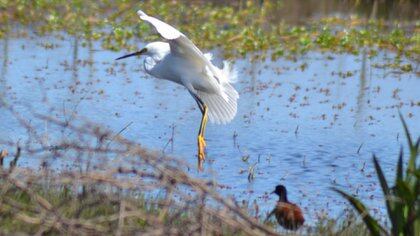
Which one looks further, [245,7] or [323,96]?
[245,7]

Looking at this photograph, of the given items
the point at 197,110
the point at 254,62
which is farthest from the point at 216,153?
the point at 254,62

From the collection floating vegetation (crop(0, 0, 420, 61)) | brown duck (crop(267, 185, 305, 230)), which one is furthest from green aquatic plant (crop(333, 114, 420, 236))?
floating vegetation (crop(0, 0, 420, 61))

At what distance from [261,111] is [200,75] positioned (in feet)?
5.66

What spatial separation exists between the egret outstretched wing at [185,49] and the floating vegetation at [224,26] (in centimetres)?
467

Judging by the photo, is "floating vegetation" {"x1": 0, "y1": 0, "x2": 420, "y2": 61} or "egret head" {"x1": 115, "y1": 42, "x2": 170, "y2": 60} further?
"floating vegetation" {"x1": 0, "y1": 0, "x2": 420, "y2": 61}

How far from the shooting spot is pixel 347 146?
9875 mm

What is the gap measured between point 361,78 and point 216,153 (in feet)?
13.8

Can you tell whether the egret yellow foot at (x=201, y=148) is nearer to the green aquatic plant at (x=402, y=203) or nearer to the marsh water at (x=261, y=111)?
the marsh water at (x=261, y=111)

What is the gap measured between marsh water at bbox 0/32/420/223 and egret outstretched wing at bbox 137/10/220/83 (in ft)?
2.39

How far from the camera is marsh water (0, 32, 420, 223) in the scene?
8.58 m

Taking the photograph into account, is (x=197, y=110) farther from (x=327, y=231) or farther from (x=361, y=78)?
(x=327, y=231)

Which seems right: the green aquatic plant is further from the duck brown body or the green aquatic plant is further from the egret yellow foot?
the egret yellow foot

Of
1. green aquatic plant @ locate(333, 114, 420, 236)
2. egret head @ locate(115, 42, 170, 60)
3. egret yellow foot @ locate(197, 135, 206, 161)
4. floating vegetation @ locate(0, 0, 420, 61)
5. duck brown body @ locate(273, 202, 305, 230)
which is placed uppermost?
floating vegetation @ locate(0, 0, 420, 61)

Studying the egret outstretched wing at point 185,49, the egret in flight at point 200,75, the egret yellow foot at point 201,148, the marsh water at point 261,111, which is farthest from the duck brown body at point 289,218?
the egret in flight at point 200,75
